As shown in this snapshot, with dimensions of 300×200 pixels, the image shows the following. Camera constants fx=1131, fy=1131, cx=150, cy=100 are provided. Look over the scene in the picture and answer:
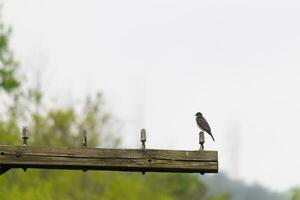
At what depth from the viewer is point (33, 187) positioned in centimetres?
2795

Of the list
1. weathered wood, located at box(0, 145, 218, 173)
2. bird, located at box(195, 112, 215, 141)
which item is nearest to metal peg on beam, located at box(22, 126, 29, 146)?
weathered wood, located at box(0, 145, 218, 173)

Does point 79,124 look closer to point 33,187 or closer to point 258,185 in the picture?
point 33,187

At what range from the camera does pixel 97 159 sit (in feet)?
33.6

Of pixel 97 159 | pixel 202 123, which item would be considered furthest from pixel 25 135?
pixel 202 123

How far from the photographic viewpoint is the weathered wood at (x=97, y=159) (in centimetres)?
1016

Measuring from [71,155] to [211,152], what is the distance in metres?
1.28

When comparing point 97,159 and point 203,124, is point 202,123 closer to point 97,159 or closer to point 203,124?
point 203,124

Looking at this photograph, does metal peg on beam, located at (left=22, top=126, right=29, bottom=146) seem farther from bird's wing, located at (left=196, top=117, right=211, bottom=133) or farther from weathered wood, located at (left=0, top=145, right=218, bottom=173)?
bird's wing, located at (left=196, top=117, right=211, bottom=133)

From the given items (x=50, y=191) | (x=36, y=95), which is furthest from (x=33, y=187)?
(x=36, y=95)

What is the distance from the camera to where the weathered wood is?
10.2 m

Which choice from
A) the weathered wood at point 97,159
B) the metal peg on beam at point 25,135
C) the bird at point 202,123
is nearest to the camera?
the weathered wood at point 97,159

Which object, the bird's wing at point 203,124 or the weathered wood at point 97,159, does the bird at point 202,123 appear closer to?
the bird's wing at point 203,124

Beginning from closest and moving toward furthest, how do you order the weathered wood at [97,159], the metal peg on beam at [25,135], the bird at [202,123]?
the weathered wood at [97,159], the metal peg on beam at [25,135], the bird at [202,123]

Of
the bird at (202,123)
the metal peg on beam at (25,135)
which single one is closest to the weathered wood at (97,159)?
the metal peg on beam at (25,135)
